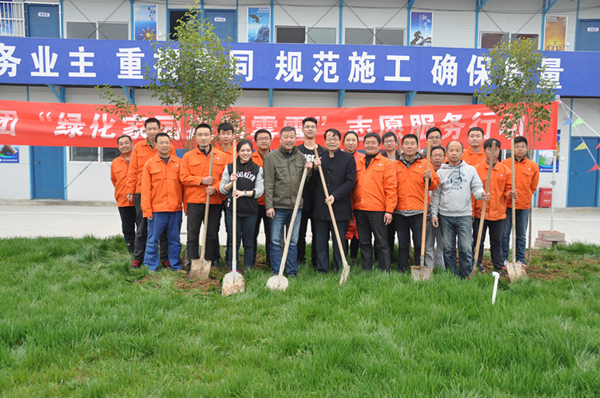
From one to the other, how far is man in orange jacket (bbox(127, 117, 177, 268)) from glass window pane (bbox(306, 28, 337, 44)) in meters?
9.46

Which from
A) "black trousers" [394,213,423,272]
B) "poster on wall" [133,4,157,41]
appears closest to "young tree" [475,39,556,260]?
"black trousers" [394,213,423,272]

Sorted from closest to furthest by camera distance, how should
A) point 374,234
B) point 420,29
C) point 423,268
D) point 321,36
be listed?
point 423,268 → point 374,234 → point 321,36 → point 420,29

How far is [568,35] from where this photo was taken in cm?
1395

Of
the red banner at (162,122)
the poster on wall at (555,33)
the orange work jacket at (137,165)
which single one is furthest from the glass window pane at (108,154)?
the poster on wall at (555,33)

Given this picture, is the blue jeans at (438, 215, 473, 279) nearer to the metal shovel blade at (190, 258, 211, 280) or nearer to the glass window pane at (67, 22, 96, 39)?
the metal shovel blade at (190, 258, 211, 280)

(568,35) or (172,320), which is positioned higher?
(568,35)

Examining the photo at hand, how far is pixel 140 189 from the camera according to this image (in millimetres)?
5621

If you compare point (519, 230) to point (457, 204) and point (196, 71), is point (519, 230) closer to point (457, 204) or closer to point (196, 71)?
point (457, 204)

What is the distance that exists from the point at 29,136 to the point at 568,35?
16.9m

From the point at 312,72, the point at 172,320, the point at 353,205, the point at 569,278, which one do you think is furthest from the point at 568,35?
the point at 172,320

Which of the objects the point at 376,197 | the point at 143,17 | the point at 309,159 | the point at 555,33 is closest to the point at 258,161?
the point at 309,159

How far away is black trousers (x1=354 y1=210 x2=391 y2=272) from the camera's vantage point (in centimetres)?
515

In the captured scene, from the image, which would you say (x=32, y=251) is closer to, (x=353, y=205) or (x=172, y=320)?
(x=172, y=320)

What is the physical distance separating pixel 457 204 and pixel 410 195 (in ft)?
1.89
